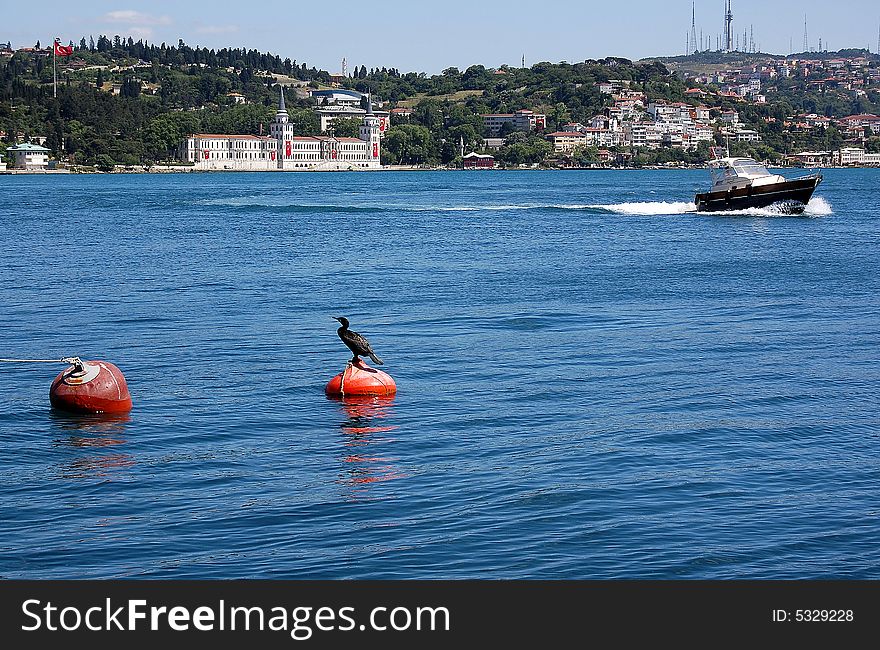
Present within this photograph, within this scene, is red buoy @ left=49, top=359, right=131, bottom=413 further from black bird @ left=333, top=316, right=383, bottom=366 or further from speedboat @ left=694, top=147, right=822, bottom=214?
speedboat @ left=694, top=147, right=822, bottom=214

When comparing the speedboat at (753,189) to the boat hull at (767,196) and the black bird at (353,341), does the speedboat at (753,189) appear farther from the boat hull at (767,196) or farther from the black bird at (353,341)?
the black bird at (353,341)

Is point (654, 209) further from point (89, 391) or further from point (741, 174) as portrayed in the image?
point (89, 391)

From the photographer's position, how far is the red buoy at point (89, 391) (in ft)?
67.3

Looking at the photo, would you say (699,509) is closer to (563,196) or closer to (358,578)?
(358,578)

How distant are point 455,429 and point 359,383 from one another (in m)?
2.73

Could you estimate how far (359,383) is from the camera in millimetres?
21781

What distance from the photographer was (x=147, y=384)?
75.9 ft

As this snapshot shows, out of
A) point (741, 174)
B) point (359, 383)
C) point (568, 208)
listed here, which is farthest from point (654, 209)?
point (359, 383)

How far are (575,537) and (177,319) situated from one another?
19164mm

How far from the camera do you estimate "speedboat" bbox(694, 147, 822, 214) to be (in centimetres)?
7744

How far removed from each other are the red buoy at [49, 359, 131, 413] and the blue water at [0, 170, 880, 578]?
35 centimetres
